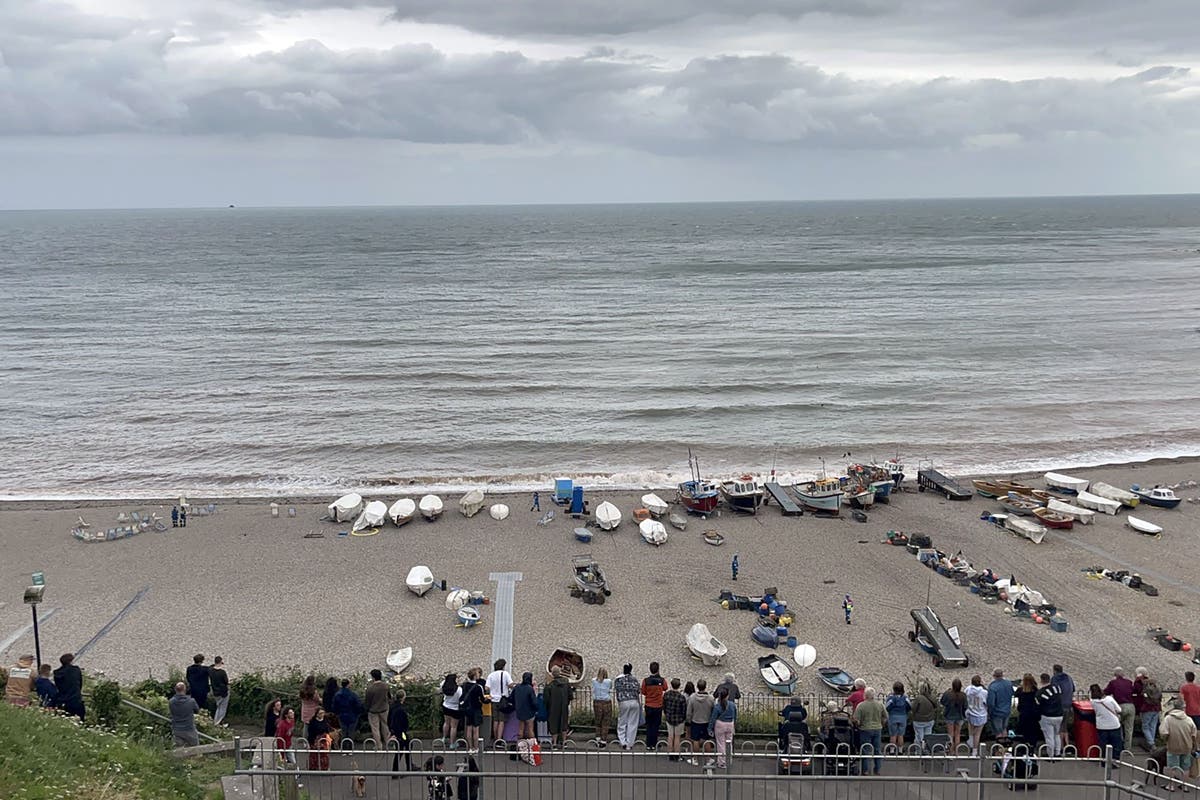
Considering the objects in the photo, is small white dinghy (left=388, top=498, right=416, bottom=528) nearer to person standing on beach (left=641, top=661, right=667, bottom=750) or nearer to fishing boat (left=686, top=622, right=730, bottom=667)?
fishing boat (left=686, top=622, right=730, bottom=667)

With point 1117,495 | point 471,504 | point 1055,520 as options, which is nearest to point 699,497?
point 471,504

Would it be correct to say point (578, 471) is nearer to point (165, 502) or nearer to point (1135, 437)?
point (165, 502)

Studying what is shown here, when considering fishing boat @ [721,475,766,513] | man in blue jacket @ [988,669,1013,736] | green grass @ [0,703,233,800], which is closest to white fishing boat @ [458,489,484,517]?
fishing boat @ [721,475,766,513]

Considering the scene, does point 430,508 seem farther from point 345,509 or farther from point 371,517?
point 345,509

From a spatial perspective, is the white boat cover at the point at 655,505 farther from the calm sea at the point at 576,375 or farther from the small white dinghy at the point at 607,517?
the calm sea at the point at 576,375

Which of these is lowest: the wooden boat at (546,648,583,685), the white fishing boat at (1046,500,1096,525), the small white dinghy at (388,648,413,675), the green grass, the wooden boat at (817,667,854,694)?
the wooden boat at (817,667,854,694)

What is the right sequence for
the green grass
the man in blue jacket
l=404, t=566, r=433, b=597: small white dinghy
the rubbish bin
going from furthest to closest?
l=404, t=566, r=433, b=597: small white dinghy
the man in blue jacket
the rubbish bin
the green grass

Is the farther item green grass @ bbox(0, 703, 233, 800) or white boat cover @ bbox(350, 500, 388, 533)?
white boat cover @ bbox(350, 500, 388, 533)
